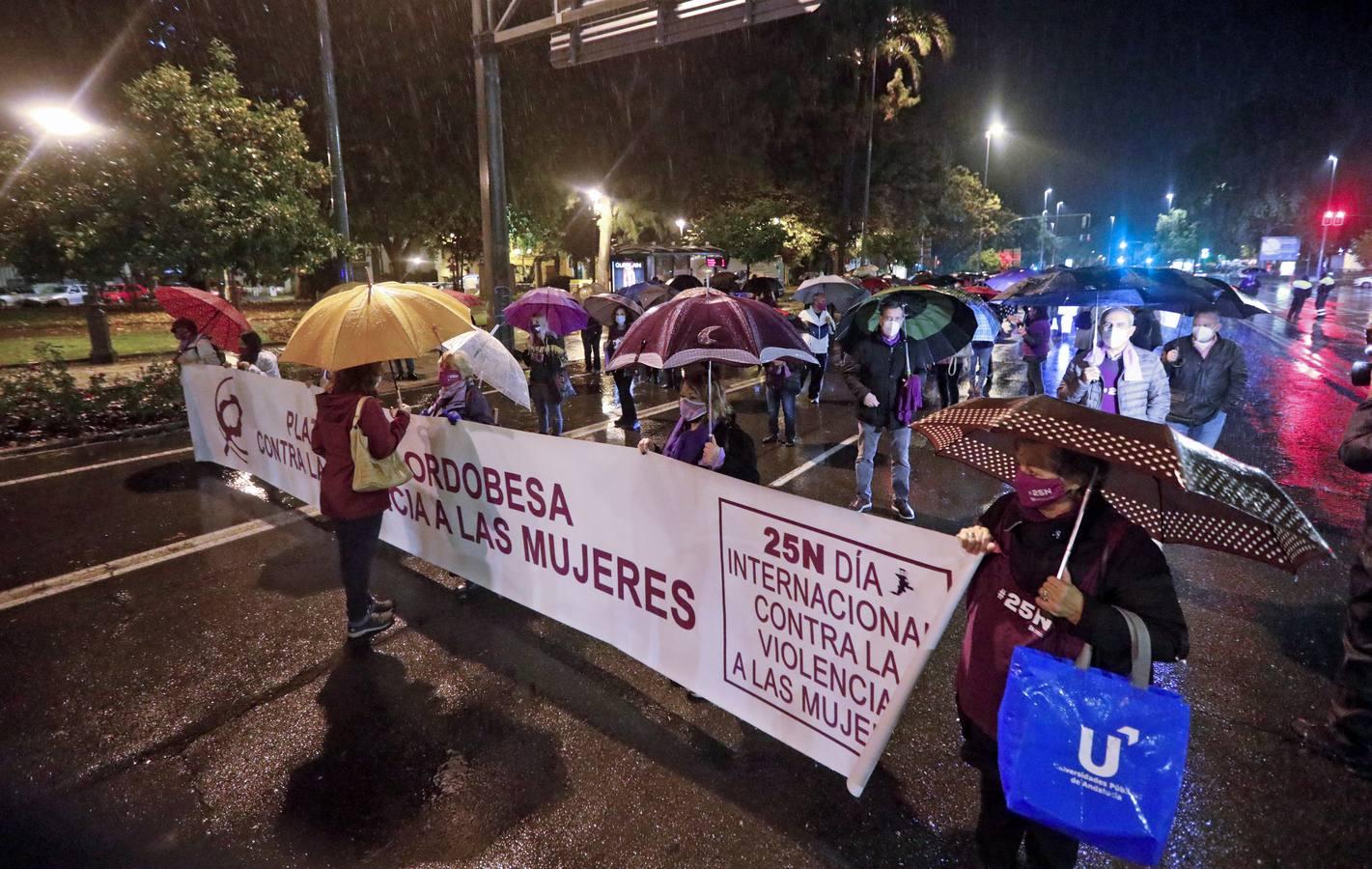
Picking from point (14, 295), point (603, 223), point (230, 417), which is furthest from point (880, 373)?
point (14, 295)

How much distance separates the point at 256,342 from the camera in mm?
8055

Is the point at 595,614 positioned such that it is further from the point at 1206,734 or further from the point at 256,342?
the point at 256,342

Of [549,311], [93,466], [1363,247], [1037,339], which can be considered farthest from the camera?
[1363,247]

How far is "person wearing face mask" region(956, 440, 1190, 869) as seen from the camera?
6.70 feet

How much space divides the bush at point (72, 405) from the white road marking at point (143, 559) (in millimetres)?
5402

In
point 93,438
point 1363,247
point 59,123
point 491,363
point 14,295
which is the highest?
point 59,123

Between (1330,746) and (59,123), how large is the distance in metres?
17.2

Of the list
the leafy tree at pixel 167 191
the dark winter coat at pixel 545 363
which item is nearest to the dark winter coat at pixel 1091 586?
the dark winter coat at pixel 545 363

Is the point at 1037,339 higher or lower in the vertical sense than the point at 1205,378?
lower

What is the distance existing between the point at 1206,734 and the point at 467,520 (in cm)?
421

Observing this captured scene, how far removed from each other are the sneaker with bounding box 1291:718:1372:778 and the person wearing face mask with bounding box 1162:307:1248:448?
9.24ft

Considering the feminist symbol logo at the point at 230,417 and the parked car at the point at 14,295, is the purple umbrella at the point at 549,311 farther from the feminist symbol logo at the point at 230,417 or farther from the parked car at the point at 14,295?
the parked car at the point at 14,295

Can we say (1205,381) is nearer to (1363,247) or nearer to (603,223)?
(603,223)

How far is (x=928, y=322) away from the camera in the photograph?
6387 mm
